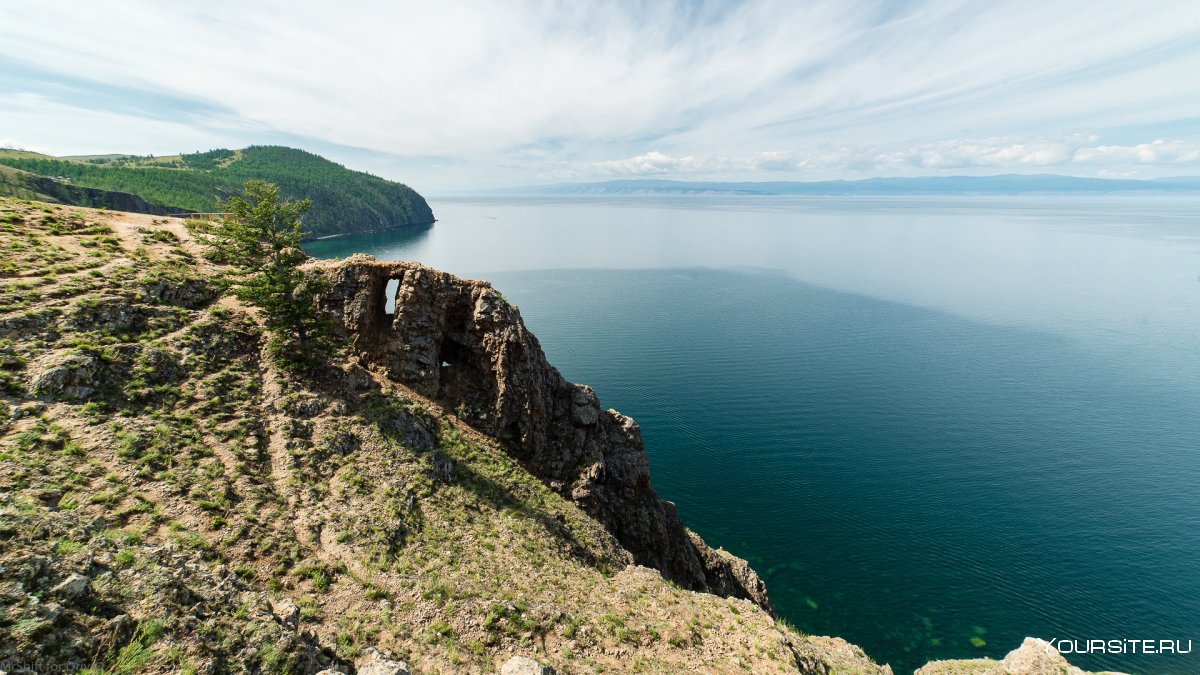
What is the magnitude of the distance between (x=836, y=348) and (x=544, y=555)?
99.0 m

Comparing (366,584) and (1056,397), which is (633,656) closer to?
(366,584)

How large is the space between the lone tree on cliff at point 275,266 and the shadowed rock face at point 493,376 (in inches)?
151

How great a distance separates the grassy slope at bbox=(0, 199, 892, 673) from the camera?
17234 mm

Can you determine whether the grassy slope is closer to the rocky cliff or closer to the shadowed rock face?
the rocky cliff

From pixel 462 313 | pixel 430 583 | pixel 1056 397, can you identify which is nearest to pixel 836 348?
pixel 1056 397

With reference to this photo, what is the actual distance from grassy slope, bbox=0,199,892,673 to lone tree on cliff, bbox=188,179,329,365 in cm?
251

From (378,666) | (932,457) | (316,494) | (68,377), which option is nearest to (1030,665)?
(378,666)

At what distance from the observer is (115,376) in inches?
1108

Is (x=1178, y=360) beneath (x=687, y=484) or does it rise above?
above

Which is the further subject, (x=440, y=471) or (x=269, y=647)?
(x=440, y=471)

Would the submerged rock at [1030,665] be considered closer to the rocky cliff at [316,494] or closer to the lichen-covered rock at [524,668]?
the rocky cliff at [316,494]

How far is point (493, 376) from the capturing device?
138 ft

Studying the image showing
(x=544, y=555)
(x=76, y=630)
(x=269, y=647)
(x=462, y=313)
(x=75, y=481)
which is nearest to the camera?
(x=76, y=630)

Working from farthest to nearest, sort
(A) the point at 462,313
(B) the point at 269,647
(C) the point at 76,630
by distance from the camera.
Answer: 1. (A) the point at 462,313
2. (B) the point at 269,647
3. (C) the point at 76,630
